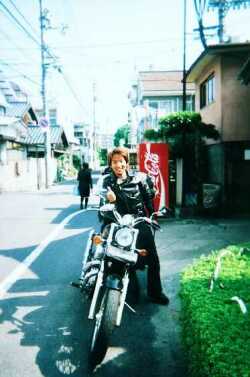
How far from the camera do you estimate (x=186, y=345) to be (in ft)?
8.91

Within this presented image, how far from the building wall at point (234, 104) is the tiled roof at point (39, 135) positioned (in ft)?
64.7

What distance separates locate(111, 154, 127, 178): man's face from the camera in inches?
172

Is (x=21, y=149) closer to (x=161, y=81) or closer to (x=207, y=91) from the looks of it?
(x=161, y=81)

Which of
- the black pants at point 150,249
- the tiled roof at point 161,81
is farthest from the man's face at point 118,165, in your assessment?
the tiled roof at point 161,81

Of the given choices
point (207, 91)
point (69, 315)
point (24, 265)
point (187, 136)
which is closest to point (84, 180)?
point (187, 136)

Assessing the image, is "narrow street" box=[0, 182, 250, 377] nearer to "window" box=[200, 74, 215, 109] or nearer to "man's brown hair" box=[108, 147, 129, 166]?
"man's brown hair" box=[108, 147, 129, 166]

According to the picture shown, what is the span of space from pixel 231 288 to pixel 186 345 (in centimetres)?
56

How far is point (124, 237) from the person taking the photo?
11.3 feet

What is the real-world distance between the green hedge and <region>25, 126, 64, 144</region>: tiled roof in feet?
88.8

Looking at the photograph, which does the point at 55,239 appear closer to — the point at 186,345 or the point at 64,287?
the point at 64,287

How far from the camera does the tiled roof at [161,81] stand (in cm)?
3133

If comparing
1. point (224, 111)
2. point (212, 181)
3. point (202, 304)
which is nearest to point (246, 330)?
point (202, 304)

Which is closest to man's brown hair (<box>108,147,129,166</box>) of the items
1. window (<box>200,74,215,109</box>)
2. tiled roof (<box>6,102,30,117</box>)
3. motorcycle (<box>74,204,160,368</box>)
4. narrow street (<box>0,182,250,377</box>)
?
motorcycle (<box>74,204,160,368</box>)

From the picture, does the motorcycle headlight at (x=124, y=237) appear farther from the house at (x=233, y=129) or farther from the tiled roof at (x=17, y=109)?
the tiled roof at (x=17, y=109)
